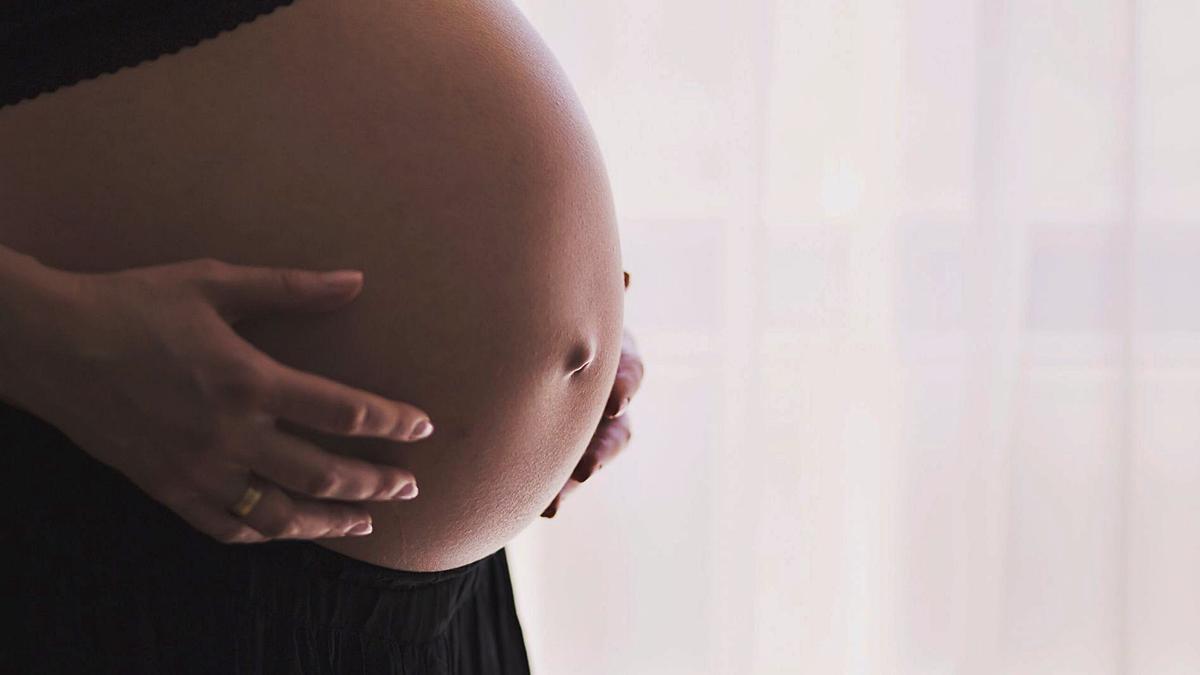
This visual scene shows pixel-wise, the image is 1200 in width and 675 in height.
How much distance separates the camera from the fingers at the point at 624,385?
2.65 feet

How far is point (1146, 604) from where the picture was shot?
5.04ft

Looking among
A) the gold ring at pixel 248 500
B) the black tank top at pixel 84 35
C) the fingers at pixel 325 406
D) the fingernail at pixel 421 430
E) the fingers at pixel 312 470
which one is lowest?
the gold ring at pixel 248 500

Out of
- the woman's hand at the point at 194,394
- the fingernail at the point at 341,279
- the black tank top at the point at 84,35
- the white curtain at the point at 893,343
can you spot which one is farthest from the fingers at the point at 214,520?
Result: the white curtain at the point at 893,343

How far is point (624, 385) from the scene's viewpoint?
816mm

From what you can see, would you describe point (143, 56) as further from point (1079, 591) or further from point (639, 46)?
point (1079, 591)

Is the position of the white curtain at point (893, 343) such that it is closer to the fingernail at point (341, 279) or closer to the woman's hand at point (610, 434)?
the woman's hand at point (610, 434)

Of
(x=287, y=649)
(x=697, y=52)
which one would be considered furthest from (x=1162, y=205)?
(x=287, y=649)

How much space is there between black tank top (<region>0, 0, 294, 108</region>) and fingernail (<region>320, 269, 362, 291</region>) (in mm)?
161

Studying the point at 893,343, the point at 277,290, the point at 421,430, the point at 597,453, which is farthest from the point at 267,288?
the point at 893,343

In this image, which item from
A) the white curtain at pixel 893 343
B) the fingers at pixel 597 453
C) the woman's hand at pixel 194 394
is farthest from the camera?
the white curtain at pixel 893 343

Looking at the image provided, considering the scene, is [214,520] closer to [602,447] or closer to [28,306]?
[28,306]

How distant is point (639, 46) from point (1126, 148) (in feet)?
2.43

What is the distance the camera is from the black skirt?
1.84ft

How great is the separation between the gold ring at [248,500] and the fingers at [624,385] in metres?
0.32
